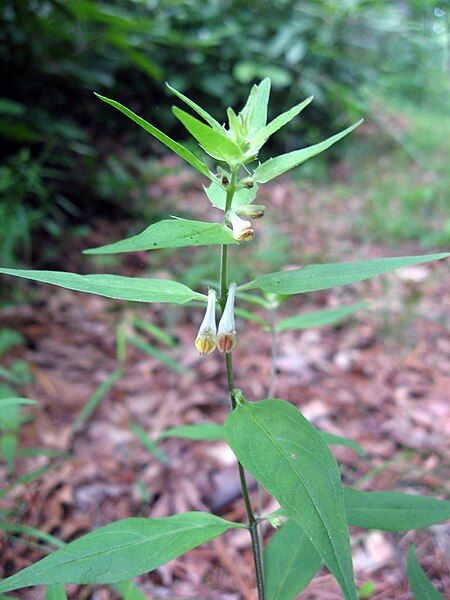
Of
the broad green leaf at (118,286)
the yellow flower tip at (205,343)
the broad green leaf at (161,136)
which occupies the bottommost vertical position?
the yellow flower tip at (205,343)

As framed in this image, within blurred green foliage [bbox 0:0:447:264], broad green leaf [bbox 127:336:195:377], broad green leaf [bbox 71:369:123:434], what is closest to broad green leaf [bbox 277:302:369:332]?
broad green leaf [bbox 127:336:195:377]

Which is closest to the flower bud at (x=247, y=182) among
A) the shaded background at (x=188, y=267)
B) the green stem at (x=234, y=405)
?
the green stem at (x=234, y=405)

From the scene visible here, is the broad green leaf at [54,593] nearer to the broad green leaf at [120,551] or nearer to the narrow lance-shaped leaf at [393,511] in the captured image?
the broad green leaf at [120,551]

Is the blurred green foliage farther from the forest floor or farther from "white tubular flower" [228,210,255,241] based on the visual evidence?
"white tubular flower" [228,210,255,241]

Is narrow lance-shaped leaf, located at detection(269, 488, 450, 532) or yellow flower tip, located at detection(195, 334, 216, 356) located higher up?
yellow flower tip, located at detection(195, 334, 216, 356)

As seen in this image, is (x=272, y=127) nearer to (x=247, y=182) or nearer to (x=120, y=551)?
(x=247, y=182)

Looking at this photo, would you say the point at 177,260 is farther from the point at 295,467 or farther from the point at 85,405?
the point at 295,467
